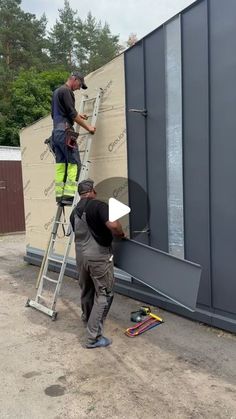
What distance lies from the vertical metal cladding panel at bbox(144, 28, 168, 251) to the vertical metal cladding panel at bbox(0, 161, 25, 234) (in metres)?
9.41

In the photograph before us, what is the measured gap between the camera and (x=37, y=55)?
38.0 meters

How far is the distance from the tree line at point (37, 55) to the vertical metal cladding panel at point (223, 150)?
25.9 metres

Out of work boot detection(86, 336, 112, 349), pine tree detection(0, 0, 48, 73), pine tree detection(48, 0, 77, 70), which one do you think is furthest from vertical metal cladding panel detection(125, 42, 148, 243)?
pine tree detection(48, 0, 77, 70)

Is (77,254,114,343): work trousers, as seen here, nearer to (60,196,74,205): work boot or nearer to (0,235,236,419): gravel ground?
(0,235,236,419): gravel ground

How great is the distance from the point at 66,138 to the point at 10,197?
30.7 feet

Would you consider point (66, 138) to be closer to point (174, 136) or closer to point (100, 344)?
point (174, 136)

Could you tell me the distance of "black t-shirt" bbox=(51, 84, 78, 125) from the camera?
16.9ft

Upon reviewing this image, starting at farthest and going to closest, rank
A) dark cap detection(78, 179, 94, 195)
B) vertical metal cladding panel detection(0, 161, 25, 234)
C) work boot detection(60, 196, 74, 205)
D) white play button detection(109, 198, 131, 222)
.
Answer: vertical metal cladding panel detection(0, 161, 25, 234), work boot detection(60, 196, 74, 205), dark cap detection(78, 179, 94, 195), white play button detection(109, 198, 131, 222)

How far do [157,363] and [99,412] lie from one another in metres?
0.93

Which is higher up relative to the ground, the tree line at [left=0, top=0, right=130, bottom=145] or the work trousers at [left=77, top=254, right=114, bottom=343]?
the tree line at [left=0, top=0, right=130, bottom=145]

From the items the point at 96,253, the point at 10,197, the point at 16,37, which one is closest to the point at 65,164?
the point at 96,253

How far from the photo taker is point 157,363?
12.9 feet

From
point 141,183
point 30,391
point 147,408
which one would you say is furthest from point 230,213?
point 30,391

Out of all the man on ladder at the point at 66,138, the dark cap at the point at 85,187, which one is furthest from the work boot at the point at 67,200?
the dark cap at the point at 85,187
